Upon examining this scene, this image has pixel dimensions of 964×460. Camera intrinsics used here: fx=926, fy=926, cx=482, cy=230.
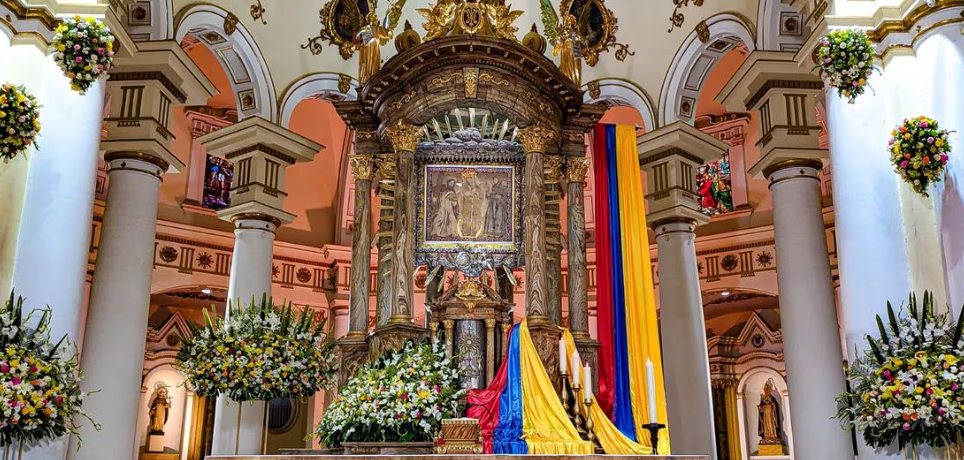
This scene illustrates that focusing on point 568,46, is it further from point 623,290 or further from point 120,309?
point 120,309

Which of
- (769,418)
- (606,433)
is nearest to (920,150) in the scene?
(606,433)

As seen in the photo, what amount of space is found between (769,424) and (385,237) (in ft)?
39.0

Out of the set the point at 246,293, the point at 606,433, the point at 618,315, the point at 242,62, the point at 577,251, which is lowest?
the point at 606,433

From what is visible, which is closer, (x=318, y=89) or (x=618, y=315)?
(x=618, y=315)

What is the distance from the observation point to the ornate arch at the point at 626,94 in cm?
1396

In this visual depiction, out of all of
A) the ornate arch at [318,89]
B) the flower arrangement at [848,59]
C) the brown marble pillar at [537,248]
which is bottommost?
the brown marble pillar at [537,248]

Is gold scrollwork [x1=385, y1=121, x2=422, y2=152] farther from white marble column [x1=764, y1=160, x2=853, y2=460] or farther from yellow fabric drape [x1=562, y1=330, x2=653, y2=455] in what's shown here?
white marble column [x1=764, y1=160, x2=853, y2=460]

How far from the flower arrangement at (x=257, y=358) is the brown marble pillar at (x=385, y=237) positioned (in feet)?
2.46

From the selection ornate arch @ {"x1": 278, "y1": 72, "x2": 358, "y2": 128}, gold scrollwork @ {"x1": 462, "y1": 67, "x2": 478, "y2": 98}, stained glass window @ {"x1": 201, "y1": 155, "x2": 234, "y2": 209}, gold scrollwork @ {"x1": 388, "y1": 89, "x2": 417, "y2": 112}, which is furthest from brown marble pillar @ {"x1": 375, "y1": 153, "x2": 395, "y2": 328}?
stained glass window @ {"x1": 201, "y1": 155, "x2": 234, "y2": 209}

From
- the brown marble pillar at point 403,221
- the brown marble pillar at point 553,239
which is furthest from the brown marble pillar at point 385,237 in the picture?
the brown marble pillar at point 553,239

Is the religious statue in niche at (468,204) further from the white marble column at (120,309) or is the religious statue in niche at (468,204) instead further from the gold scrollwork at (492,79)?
the white marble column at (120,309)

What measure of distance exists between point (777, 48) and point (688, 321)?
3946 mm

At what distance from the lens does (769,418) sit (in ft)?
64.0

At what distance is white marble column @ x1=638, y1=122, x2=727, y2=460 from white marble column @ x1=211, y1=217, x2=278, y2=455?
18.3ft
